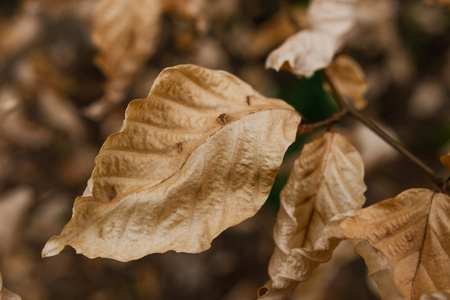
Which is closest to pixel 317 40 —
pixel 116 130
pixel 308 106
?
pixel 308 106

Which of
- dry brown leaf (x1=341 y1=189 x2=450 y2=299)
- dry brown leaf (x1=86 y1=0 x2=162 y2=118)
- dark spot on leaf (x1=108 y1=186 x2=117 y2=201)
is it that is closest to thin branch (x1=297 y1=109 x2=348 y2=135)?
dry brown leaf (x1=341 y1=189 x2=450 y2=299)

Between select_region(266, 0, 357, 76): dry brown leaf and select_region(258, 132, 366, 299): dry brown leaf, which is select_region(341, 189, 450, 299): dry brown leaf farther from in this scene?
select_region(266, 0, 357, 76): dry brown leaf

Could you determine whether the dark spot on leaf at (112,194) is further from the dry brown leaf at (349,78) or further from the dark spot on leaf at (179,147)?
the dry brown leaf at (349,78)

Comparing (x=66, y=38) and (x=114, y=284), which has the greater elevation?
(x=66, y=38)

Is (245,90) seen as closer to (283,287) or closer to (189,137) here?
(189,137)

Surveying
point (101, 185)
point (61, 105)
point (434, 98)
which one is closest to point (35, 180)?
point (61, 105)
